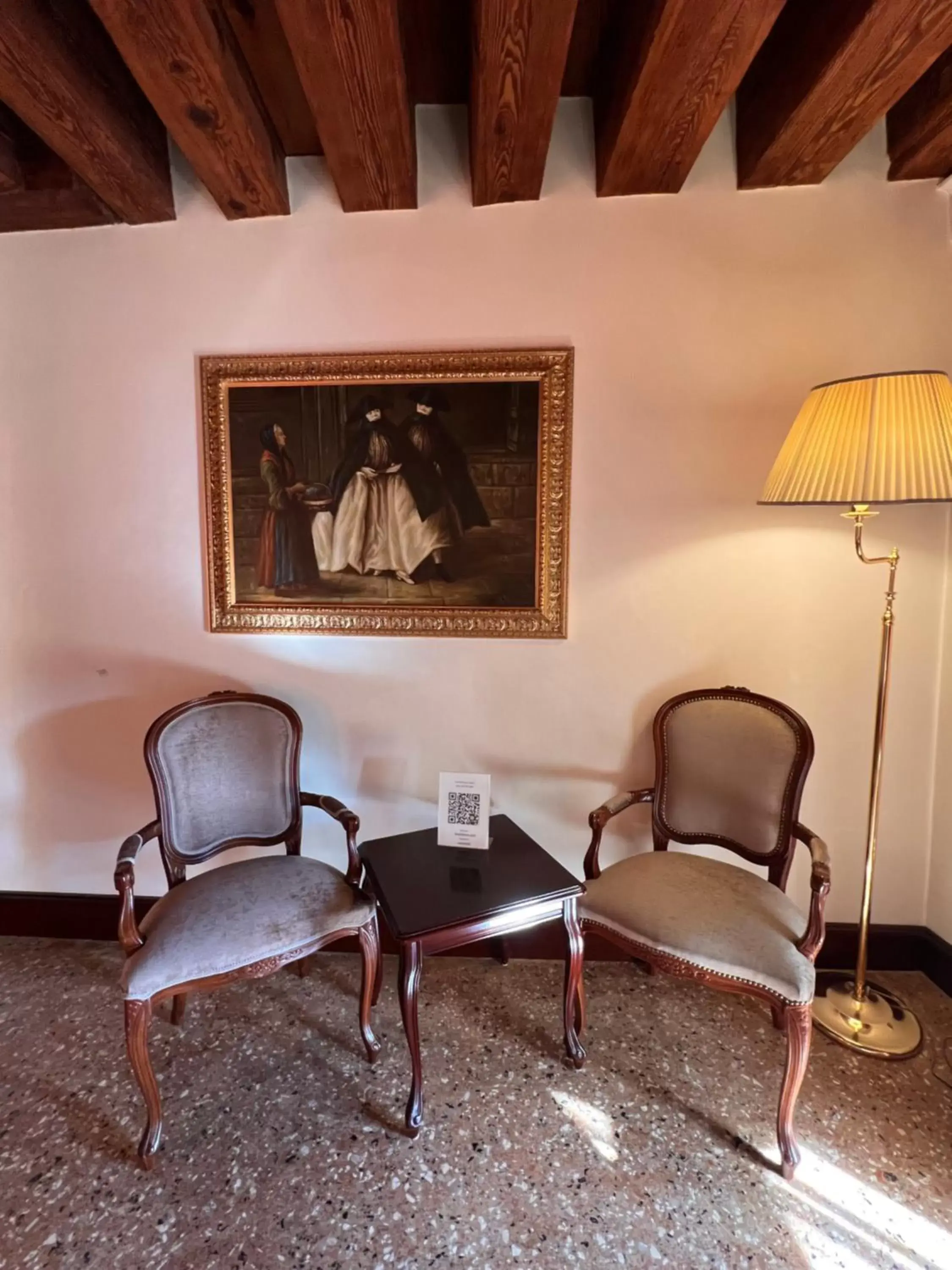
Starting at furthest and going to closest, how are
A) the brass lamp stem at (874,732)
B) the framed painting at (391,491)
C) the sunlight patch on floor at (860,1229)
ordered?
the framed painting at (391,491)
the brass lamp stem at (874,732)
the sunlight patch on floor at (860,1229)

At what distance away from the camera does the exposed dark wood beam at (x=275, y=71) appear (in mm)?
1646

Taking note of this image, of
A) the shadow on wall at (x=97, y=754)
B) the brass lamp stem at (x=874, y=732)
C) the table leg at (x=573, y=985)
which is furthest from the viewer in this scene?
the shadow on wall at (x=97, y=754)

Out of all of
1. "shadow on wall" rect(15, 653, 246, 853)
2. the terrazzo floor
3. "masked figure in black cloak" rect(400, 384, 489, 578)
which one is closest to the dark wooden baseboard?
the terrazzo floor

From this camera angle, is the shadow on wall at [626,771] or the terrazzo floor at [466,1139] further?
the shadow on wall at [626,771]

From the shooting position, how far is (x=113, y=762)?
2346 millimetres

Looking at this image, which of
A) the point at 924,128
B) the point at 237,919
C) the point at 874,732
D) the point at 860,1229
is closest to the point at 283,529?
the point at 237,919

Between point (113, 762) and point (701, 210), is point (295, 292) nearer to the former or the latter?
point (701, 210)

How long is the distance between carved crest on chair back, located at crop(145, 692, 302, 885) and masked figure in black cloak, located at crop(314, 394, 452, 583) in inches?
24.0

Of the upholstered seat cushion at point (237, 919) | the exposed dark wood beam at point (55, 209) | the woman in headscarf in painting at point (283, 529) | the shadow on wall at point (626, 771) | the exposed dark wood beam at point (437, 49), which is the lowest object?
the upholstered seat cushion at point (237, 919)

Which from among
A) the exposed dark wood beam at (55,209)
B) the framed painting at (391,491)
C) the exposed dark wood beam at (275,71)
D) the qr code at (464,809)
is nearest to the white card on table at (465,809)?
the qr code at (464,809)

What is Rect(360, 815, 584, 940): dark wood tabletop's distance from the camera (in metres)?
1.59

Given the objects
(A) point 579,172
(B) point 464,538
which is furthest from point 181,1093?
(A) point 579,172

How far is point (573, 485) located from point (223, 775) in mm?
1583

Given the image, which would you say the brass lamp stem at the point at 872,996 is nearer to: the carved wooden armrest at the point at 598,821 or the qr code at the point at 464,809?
the carved wooden armrest at the point at 598,821
